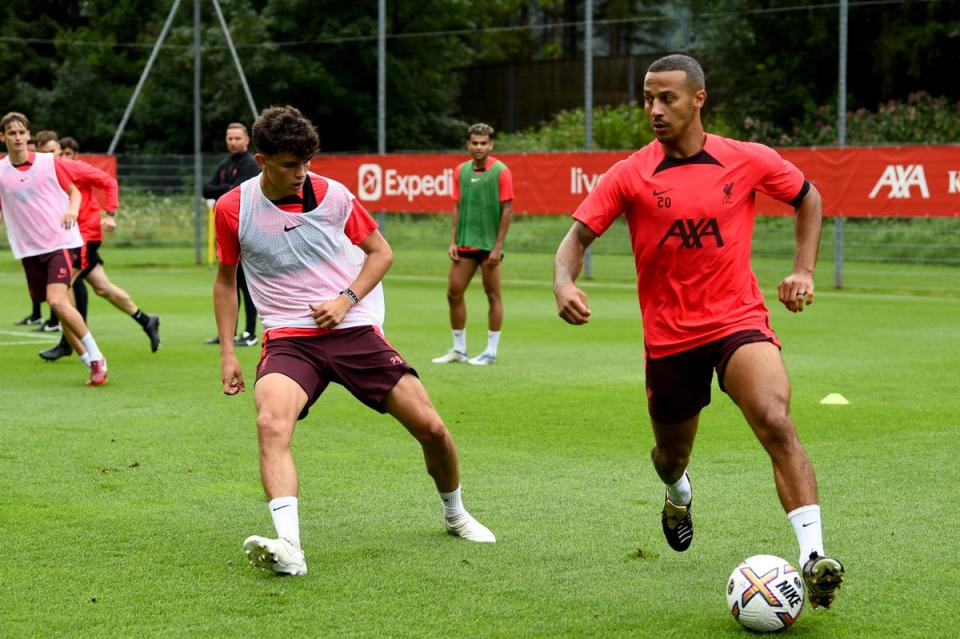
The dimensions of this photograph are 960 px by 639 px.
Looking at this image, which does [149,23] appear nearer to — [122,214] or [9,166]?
[122,214]

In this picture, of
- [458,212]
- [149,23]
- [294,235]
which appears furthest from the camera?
[149,23]

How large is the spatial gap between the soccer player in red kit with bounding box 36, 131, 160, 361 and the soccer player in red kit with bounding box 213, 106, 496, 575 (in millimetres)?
6988

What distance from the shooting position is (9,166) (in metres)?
12.3

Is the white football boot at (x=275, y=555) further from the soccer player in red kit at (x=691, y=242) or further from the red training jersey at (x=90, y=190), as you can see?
the red training jersey at (x=90, y=190)

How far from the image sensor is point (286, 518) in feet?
18.6

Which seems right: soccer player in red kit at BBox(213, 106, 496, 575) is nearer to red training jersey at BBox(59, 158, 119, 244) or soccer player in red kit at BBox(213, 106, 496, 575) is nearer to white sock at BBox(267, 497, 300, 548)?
white sock at BBox(267, 497, 300, 548)

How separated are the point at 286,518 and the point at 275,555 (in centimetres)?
17

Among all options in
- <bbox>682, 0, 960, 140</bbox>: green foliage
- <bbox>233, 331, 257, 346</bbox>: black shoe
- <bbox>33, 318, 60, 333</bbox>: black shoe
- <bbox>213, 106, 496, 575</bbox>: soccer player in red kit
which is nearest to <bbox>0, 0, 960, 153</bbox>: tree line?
<bbox>682, 0, 960, 140</bbox>: green foliage

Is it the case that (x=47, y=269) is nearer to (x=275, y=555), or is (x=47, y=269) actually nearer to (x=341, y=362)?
(x=341, y=362)

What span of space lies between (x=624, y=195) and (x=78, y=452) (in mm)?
4295

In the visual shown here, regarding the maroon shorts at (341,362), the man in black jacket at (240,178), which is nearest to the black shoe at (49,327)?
the man in black jacket at (240,178)

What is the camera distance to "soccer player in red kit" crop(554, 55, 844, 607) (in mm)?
5621

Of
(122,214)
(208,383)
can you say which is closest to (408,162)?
(122,214)

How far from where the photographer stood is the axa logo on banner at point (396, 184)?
2464cm
